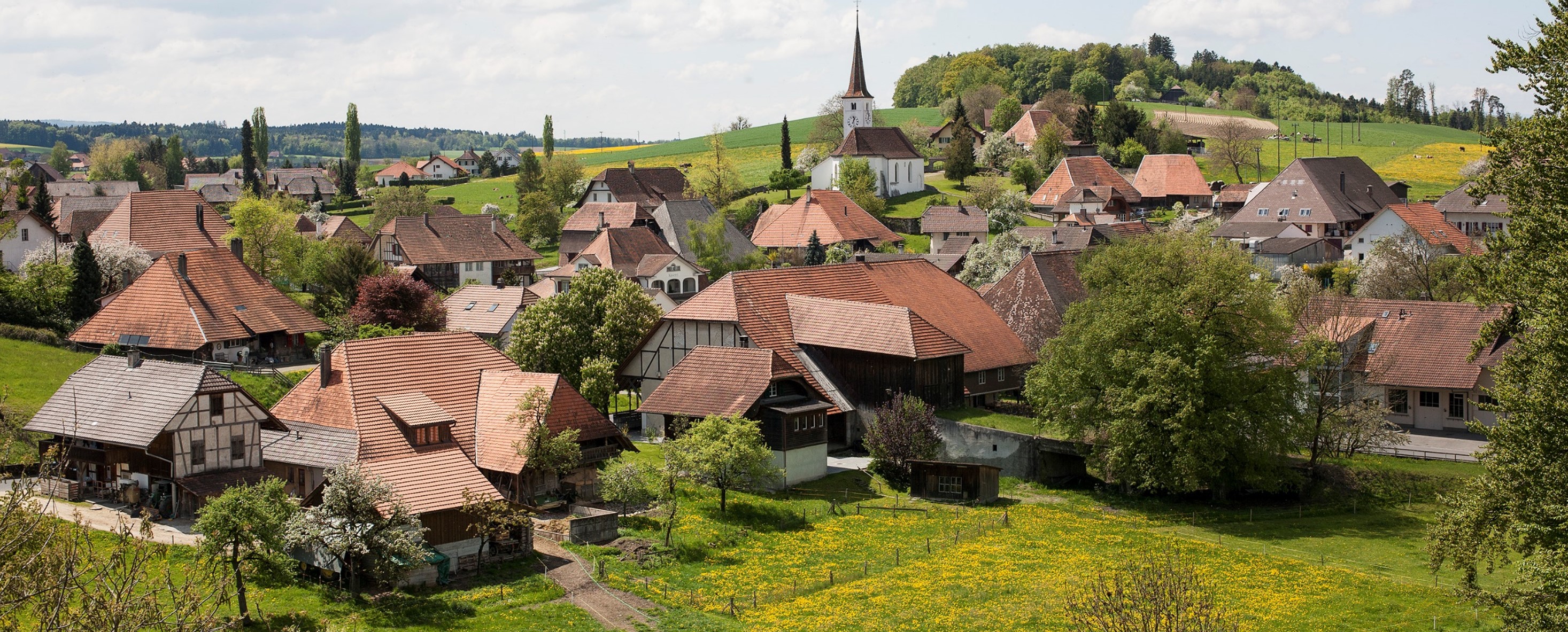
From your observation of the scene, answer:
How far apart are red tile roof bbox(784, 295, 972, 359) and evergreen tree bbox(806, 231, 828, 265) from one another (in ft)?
106

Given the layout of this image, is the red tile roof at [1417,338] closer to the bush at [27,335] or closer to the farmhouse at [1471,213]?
the farmhouse at [1471,213]

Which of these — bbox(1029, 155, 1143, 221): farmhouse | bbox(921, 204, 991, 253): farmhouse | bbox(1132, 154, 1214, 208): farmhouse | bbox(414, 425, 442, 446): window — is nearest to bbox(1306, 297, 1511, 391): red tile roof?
bbox(414, 425, 442, 446): window

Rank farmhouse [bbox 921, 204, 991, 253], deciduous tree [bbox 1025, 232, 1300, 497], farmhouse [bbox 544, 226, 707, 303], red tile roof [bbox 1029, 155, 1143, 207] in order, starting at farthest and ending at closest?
red tile roof [bbox 1029, 155, 1143, 207], farmhouse [bbox 921, 204, 991, 253], farmhouse [bbox 544, 226, 707, 303], deciduous tree [bbox 1025, 232, 1300, 497]

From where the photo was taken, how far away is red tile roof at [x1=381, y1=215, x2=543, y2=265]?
292ft

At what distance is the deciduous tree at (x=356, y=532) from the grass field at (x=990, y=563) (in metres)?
5.57

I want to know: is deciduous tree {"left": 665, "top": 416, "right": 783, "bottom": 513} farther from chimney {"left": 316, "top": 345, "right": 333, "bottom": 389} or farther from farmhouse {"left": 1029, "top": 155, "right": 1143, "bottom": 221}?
farmhouse {"left": 1029, "top": 155, "right": 1143, "bottom": 221}

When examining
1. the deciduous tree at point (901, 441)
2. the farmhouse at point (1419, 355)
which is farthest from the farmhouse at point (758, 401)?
the farmhouse at point (1419, 355)

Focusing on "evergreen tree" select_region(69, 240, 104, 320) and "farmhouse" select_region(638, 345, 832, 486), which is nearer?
"farmhouse" select_region(638, 345, 832, 486)

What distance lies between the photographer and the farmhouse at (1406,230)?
3415 inches

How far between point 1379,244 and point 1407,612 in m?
54.4

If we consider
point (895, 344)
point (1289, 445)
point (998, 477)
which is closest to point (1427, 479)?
point (1289, 445)

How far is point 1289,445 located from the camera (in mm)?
44594

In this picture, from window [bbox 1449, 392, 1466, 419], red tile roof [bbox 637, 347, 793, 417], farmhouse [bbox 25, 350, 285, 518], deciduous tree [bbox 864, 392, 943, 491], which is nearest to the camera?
farmhouse [bbox 25, 350, 285, 518]

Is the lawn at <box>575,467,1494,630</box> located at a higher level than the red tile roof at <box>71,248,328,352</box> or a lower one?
lower
